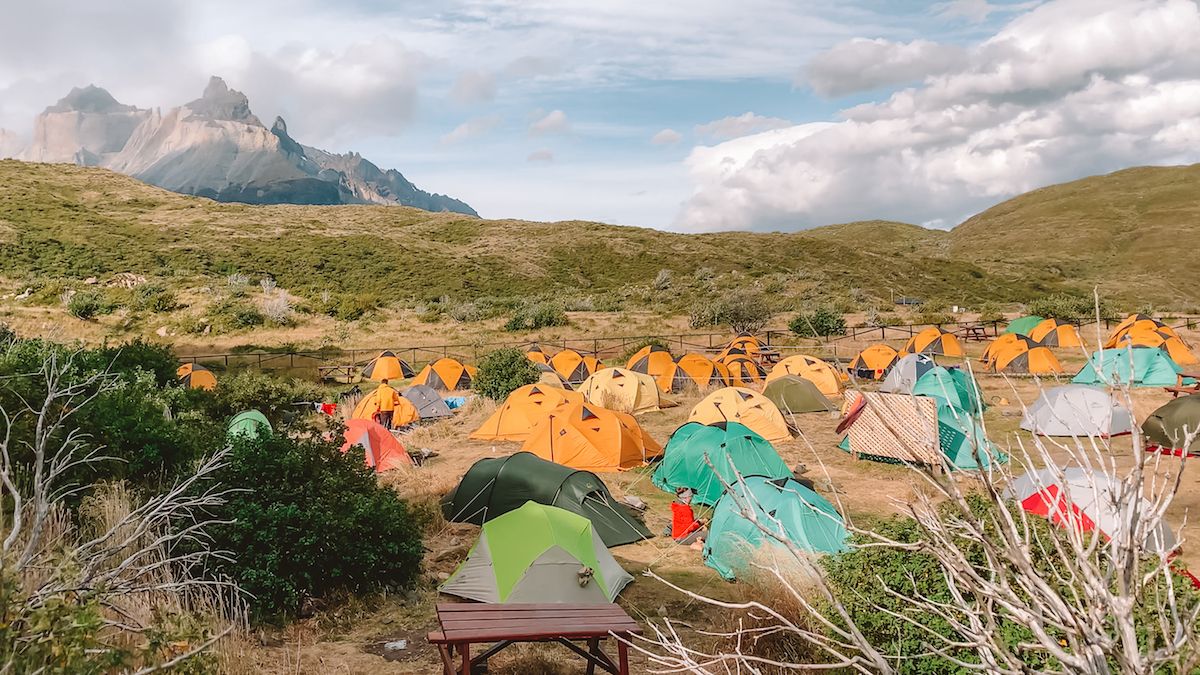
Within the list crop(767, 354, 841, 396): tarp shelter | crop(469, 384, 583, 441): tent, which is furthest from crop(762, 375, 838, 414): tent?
crop(469, 384, 583, 441): tent

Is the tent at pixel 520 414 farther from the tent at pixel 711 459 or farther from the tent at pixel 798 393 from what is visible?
the tent at pixel 798 393

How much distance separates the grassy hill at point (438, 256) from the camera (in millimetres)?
58594

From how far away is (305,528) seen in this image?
823 cm

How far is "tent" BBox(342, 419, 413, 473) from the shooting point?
1467cm

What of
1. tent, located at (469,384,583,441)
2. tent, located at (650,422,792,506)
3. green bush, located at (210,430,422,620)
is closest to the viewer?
green bush, located at (210,430,422,620)

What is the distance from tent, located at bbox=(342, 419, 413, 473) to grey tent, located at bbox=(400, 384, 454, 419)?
641cm

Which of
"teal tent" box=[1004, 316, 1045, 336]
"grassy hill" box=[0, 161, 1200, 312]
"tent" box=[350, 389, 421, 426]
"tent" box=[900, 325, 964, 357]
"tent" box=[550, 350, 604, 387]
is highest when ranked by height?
"grassy hill" box=[0, 161, 1200, 312]

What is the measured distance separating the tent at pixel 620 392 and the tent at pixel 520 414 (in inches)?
117

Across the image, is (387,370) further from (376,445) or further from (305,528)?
(305,528)

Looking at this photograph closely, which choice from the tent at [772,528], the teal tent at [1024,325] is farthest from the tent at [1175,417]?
the teal tent at [1024,325]

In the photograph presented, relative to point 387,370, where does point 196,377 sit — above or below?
above

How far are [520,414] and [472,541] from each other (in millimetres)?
7891

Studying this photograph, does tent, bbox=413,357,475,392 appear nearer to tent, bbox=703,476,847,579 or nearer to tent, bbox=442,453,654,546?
tent, bbox=442,453,654,546

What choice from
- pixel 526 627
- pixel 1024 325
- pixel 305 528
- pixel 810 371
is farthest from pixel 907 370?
pixel 526 627
